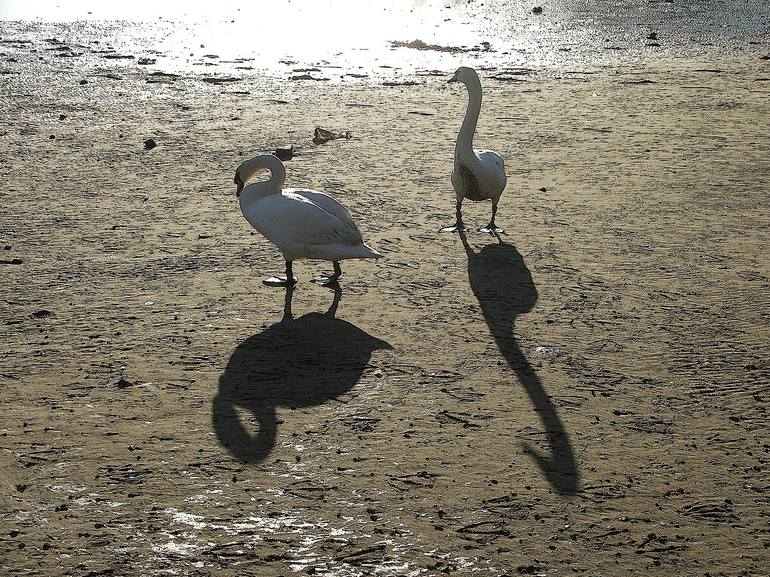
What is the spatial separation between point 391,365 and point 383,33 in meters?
12.5

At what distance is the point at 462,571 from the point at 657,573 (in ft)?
2.45

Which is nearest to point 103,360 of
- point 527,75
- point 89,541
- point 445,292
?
point 89,541

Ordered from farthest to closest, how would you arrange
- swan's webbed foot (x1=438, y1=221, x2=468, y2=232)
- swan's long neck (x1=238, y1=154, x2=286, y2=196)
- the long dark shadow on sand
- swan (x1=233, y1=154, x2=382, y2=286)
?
swan's webbed foot (x1=438, y1=221, x2=468, y2=232)
swan's long neck (x1=238, y1=154, x2=286, y2=196)
swan (x1=233, y1=154, x2=382, y2=286)
the long dark shadow on sand

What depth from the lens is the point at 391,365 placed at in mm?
5641

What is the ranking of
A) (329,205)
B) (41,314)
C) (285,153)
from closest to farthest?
1. (41,314)
2. (329,205)
3. (285,153)

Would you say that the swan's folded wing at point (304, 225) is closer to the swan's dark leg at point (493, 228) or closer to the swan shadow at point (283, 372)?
the swan shadow at point (283, 372)

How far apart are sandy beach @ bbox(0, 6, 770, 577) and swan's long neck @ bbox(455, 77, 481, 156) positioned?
611 mm

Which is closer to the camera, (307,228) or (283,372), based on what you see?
(283,372)

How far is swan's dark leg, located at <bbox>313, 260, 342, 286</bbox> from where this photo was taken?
264 inches

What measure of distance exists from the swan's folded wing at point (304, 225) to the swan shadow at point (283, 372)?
416 millimetres

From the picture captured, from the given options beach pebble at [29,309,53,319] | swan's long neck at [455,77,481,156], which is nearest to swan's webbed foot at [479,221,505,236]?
swan's long neck at [455,77,481,156]

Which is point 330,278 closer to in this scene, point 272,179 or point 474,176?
point 272,179

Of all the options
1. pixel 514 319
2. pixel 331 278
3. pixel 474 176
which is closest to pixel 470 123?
pixel 474 176

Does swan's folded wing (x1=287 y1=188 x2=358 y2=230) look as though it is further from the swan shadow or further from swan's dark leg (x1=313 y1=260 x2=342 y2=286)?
the swan shadow
